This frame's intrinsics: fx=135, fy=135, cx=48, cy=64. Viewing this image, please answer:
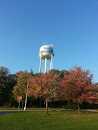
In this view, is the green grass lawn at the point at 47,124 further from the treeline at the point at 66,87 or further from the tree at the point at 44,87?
the treeline at the point at 66,87

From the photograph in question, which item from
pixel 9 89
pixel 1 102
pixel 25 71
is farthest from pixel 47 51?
pixel 1 102

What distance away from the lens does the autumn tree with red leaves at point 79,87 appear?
18797 mm

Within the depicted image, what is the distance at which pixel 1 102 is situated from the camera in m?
36.2

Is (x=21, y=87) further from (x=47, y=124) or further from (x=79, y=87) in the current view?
(x=47, y=124)

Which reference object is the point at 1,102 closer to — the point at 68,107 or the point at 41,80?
the point at 68,107

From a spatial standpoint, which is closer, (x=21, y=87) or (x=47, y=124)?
(x=47, y=124)

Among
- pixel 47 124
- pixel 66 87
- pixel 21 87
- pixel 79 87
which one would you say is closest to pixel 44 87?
pixel 66 87

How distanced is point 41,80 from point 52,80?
1.39m

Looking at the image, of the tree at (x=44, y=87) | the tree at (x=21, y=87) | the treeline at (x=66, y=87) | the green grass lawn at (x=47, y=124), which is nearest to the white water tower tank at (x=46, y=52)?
the tree at (x=21, y=87)

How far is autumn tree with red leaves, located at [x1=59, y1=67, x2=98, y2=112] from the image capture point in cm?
1880

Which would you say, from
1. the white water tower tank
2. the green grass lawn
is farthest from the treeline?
the white water tower tank

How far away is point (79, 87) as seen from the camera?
A: 19078 millimetres

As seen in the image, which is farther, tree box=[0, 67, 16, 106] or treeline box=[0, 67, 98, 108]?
tree box=[0, 67, 16, 106]

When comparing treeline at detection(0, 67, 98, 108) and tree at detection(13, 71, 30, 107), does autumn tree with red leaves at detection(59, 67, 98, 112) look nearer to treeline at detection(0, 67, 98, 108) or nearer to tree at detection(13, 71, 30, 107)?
treeline at detection(0, 67, 98, 108)
